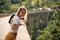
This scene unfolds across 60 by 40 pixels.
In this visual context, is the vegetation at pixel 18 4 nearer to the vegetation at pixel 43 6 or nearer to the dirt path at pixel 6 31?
the vegetation at pixel 43 6

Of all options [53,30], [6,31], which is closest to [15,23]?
[6,31]

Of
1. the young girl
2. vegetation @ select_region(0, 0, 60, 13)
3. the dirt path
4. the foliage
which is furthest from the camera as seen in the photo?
the foliage

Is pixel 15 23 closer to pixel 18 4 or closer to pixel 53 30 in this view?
pixel 18 4

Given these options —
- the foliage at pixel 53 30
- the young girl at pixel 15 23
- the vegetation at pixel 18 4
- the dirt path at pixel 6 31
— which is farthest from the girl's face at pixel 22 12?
the foliage at pixel 53 30

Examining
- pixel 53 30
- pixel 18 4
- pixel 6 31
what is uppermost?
pixel 18 4

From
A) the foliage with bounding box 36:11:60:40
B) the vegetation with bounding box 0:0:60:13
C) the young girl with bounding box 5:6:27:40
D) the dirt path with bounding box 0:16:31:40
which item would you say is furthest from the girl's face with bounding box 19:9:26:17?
the foliage with bounding box 36:11:60:40

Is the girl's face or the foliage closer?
the girl's face

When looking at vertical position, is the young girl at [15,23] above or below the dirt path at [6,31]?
above

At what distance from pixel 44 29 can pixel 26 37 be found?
2.90 feet

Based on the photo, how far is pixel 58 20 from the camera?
3.37 metres

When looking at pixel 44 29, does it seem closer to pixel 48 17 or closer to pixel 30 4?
pixel 48 17

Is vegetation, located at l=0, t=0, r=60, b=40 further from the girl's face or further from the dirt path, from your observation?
the girl's face

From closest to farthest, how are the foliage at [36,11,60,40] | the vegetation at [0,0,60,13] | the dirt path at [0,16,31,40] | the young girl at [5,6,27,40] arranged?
the young girl at [5,6,27,40], the dirt path at [0,16,31,40], the vegetation at [0,0,60,13], the foliage at [36,11,60,40]

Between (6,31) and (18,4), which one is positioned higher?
(18,4)
